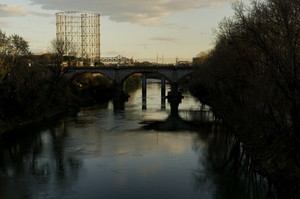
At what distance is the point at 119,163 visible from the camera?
85.1 feet

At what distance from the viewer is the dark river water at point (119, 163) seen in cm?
2058

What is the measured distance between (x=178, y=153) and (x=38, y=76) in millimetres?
25293

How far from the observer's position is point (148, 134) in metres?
37.7

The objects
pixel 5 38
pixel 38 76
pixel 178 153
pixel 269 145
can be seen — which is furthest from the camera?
pixel 38 76

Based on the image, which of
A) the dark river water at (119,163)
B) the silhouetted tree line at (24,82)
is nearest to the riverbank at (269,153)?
the dark river water at (119,163)

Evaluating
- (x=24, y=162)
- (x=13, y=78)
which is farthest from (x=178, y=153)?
(x=13, y=78)

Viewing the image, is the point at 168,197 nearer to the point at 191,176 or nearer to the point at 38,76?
the point at 191,176

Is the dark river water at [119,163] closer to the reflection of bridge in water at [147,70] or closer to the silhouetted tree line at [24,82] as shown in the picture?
the silhouetted tree line at [24,82]

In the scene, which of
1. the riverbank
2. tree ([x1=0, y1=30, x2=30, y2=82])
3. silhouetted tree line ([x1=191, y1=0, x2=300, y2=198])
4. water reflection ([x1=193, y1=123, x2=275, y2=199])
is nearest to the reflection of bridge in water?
tree ([x1=0, y1=30, x2=30, y2=82])

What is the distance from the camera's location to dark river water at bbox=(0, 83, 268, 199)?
2058 centimetres

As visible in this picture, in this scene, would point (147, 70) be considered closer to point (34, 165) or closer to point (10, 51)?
point (10, 51)

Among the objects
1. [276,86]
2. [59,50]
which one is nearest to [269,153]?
[276,86]

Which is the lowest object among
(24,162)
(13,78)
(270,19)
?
(24,162)

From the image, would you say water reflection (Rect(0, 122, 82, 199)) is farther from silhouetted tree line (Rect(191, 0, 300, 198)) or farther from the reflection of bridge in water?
the reflection of bridge in water
